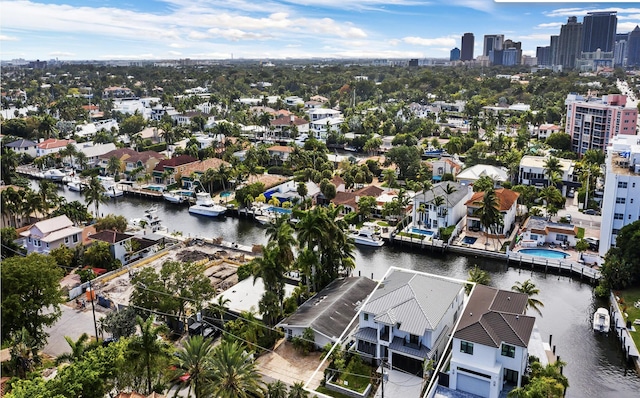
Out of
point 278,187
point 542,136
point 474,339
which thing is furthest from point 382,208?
point 542,136

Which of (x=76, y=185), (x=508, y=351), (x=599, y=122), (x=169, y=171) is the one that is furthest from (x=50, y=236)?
(x=599, y=122)

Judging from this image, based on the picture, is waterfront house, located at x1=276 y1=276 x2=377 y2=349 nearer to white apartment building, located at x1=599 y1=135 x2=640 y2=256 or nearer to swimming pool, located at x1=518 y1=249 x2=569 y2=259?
swimming pool, located at x1=518 y1=249 x2=569 y2=259

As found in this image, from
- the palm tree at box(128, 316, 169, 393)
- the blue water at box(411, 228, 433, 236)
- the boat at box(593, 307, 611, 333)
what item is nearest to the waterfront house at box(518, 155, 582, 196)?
the blue water at box(411, 228, 433, 236)

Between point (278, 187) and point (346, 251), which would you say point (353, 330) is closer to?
point (346, 251)

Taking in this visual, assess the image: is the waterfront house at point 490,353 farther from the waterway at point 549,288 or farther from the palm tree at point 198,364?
the palm tree at point 198,364

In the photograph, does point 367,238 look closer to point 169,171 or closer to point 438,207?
point 438,207

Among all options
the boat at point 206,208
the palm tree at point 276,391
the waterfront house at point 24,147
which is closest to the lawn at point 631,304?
the palm tree at point 276,391
